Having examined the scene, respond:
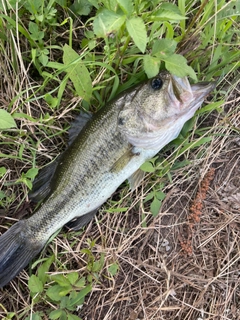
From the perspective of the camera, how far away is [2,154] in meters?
2.74

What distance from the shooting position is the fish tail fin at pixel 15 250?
267 cm

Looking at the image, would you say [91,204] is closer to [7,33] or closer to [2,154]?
[2,154]

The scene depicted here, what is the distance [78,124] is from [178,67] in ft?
2.94

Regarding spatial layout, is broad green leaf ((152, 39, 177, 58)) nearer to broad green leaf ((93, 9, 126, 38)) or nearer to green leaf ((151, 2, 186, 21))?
green leaf ((151, 2, 186, 21))

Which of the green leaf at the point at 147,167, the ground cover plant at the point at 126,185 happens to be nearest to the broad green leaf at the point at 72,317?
the ground cover plant at the point at 126,185

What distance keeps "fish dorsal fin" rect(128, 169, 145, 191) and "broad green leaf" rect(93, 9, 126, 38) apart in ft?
3.79

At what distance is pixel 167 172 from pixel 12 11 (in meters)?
1.72

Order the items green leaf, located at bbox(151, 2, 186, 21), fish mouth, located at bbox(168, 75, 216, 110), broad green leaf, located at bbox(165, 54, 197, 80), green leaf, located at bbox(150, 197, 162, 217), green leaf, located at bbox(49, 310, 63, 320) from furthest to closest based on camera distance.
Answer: green leaf, located at bbox(150, 197, 162, 217), green leaf, located at bbox(49, 310, 63, 320), fish mouth, located at bbox(168, 75, 216, 110), broad green leaf, located at bbox(165, 54, 197, 80), green leaf, located at bbox(151, 2, 186, 21)

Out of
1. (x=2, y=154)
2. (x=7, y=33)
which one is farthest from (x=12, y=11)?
(x=2, y=154)

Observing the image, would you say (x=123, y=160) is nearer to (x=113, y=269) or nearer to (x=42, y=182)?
(x=42, y=182)

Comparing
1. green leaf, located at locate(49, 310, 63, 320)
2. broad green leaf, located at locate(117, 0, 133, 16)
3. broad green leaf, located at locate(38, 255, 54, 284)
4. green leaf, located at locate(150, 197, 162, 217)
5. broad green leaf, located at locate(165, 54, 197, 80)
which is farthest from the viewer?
green leaf, located at locate(150, 197, 162, 217)

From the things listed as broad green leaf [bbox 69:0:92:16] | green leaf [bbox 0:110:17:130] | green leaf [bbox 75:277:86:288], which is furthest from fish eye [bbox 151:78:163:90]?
green leaf [bbox 75:277:86:288]

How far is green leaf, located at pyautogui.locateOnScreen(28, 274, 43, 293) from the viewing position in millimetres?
2553

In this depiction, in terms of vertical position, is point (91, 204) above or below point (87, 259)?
above
